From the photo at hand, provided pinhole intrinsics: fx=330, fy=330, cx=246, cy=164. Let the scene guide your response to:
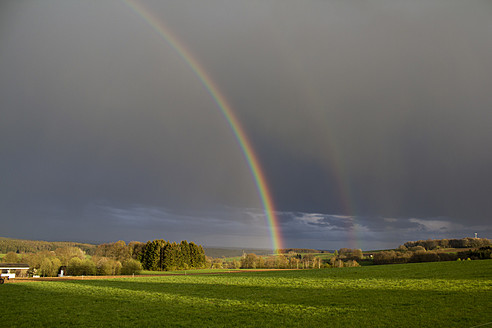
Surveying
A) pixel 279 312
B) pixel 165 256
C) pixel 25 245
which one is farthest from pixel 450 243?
pixel 25 245

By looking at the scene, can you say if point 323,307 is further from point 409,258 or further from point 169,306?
point 409,258

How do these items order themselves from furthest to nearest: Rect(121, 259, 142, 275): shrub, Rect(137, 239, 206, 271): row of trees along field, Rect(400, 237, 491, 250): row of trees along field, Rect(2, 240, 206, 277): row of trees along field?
Rect(400, 237, 491, 250): row of trees along field → Rect(137, 239, 206, 271): row of trees along field → Rect(121, 259, 142, 275): shrub → Rect(2, 240, 206, 277): row of trees along field

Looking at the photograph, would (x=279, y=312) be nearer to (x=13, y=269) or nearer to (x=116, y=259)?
(x=13, y=269)

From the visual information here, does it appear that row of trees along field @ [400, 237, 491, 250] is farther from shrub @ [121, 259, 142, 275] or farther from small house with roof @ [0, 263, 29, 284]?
small house with roof @ [0, 263, 29, 284]

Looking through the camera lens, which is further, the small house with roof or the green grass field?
the small house with roof

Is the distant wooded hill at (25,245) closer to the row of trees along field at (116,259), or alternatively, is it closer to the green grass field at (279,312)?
the row of trees along field at (116,259)

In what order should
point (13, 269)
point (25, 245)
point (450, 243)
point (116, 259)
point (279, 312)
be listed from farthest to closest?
point (25, 245) → point (450, 243) → point (116, 259) → point (13, 269) → point (279, 312)

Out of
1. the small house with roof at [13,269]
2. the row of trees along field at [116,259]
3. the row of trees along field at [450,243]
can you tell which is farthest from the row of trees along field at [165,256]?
the row of trees along field at [450,243]

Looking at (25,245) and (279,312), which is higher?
(25,245)

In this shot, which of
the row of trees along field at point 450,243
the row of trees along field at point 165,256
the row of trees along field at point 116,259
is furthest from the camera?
the row of trees along field at point 450,243

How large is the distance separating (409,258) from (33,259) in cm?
11030

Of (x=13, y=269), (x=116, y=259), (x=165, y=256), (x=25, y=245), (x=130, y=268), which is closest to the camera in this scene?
(x=13, y=269)

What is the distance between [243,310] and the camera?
20984mm

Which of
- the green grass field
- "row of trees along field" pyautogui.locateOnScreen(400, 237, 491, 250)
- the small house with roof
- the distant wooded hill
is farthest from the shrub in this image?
"row of trees along field" pyautogui.locateOnScreen(400, 237, 491, 250)
